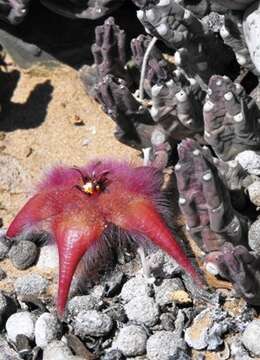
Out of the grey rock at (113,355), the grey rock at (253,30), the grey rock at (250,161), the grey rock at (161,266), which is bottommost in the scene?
the grey rock at (113,355)

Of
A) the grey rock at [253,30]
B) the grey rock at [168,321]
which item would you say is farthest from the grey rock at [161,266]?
the grey rock at [253,30]

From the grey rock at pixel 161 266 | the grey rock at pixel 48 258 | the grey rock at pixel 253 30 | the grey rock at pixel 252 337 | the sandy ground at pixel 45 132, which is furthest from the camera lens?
the sandy ground at pixel 45 132

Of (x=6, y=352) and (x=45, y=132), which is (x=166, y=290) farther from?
(x=45, y=132)

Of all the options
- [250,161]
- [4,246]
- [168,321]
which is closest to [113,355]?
[168,321]

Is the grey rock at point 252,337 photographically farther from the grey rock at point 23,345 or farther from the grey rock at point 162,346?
the grey rock at point 23,345

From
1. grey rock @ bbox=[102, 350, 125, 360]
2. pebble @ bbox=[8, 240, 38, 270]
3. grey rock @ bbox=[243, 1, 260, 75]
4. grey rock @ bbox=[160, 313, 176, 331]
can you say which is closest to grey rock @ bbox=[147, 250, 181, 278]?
grey rock @ bbox=[160, 313, 176, 331]

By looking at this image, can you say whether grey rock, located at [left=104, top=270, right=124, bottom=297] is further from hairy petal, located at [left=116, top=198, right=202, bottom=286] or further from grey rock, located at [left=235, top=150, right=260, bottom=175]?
grey rock, located at [left=235, top=150, right=260, bottom=175]

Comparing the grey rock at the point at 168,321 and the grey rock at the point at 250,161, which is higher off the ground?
the grey rock at the point at 250,161

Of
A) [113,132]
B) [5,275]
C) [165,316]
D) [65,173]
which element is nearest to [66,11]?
[113,132]
